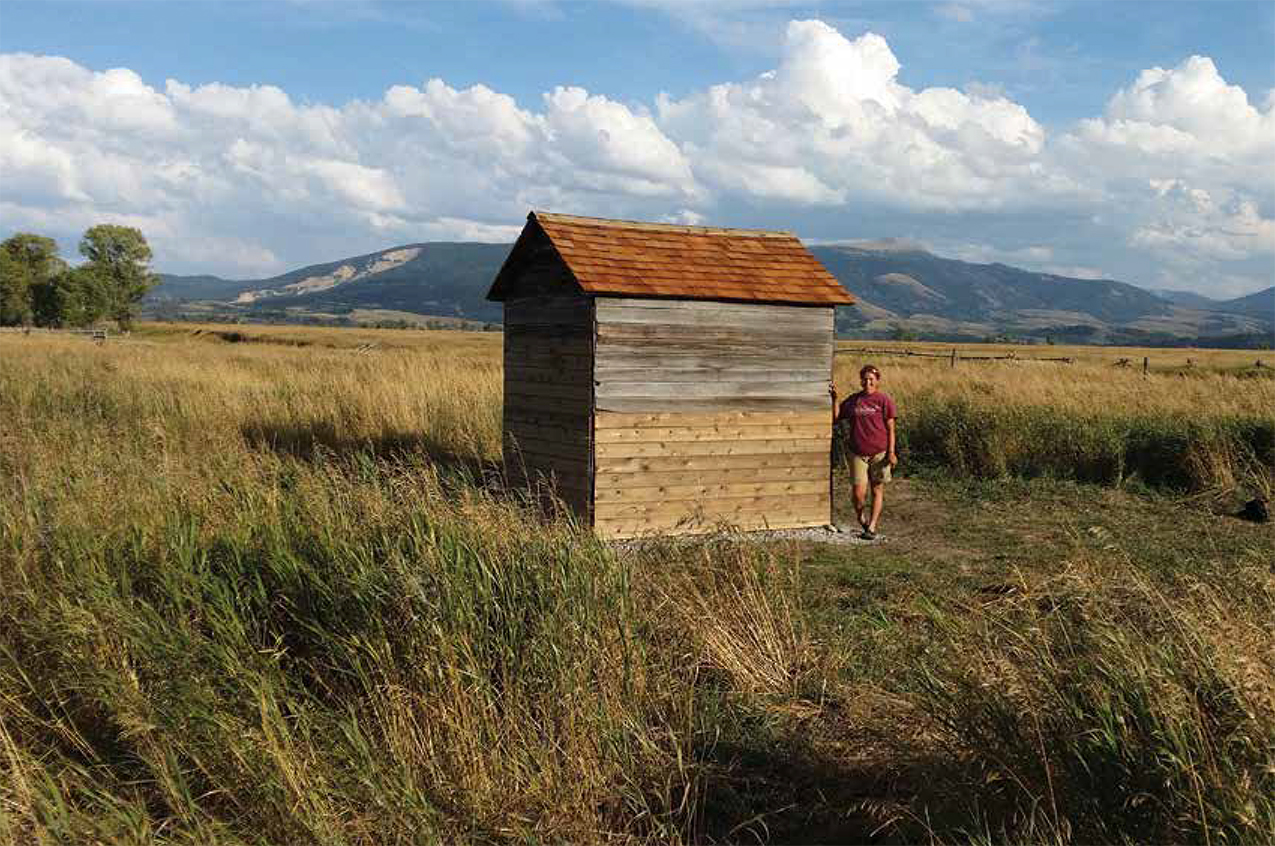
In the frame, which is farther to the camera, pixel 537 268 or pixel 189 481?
pixel 537 268

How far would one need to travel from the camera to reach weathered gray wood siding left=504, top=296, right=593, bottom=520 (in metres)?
11.2

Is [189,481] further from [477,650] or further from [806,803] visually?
[806,803]

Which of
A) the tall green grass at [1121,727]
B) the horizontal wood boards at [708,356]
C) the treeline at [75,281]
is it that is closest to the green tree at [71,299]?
the treeline at [75,281]

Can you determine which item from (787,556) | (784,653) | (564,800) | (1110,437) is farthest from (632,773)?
(1110,437)

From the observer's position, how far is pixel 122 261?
94.6 metres

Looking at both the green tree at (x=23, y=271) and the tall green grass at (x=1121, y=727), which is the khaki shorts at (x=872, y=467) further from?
the green tree at (x=23, y=271)

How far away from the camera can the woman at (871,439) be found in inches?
462

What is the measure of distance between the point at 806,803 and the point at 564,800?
113cm

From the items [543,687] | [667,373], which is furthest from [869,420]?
[543,687]

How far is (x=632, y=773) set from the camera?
4.99 meters

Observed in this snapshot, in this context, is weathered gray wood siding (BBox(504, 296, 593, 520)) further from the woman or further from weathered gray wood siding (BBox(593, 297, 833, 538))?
the woman

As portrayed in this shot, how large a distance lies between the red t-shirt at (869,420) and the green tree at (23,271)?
291 ft

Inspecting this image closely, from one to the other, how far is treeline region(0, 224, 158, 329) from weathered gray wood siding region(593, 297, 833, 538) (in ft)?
289

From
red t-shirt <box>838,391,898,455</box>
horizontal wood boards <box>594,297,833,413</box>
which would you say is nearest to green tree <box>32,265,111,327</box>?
horizontal wood boards <box>594,297,833,413</box>
